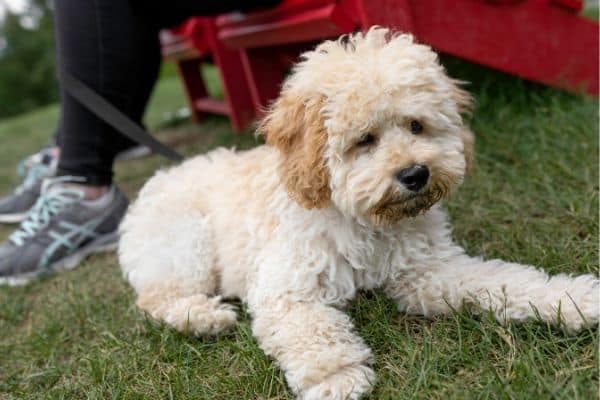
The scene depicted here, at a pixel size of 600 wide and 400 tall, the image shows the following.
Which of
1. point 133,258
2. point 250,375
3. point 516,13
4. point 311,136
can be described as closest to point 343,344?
Answer: point 250,375

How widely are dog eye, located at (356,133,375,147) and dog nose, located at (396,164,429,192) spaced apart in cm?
16

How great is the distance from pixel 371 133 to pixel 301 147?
24cm

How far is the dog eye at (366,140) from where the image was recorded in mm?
1948

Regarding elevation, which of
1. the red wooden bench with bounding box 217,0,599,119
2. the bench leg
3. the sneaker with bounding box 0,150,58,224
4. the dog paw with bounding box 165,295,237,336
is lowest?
the bench leg

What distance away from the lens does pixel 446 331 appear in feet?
6.19

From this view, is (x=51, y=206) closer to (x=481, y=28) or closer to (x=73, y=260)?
(x=73, y=260)

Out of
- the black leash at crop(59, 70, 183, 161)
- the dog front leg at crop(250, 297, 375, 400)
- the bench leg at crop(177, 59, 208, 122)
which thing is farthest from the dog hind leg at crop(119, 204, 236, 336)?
the bench leg at crop(177, 59, 208, 122)

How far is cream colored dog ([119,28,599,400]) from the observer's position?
1.86 m

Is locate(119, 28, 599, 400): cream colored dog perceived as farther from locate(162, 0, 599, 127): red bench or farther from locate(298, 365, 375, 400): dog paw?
locate(162, 0, 599, 127): red bench

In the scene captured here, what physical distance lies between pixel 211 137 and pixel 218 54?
42.1 inches

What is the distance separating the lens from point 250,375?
6.36ft

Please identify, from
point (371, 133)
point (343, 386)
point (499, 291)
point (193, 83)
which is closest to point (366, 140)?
point (371, 133)

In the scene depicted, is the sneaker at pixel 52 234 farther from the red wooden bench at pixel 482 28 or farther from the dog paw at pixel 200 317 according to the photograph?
the dog paw at pixel 200 317

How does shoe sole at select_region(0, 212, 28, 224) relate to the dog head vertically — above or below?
below
